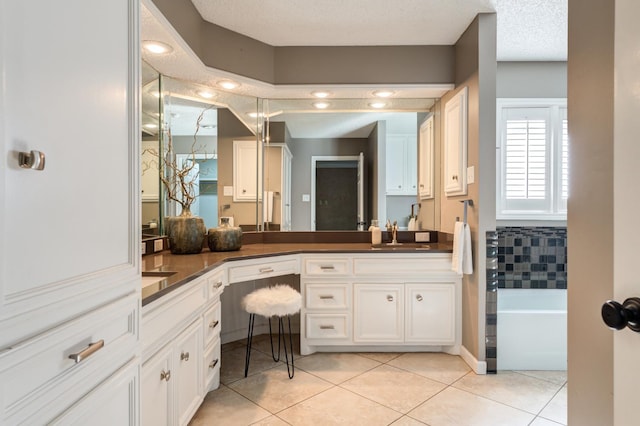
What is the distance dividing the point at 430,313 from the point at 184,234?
1.91 m

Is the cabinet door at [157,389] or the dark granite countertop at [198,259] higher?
the dark granite countertop at [198,259]

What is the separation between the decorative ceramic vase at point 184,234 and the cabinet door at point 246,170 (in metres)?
0.68

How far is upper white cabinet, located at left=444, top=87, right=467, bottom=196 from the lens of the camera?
2.52 metres

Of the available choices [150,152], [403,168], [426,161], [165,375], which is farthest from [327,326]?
[150,152]

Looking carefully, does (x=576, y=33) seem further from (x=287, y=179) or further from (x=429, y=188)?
(x=287, y=179)

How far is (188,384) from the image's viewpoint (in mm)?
1651

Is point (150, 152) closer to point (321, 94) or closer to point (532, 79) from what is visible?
point (321, 94)

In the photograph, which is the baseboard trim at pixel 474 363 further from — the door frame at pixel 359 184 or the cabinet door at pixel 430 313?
the door frame at pixel 359 184

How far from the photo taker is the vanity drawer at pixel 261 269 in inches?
87.7

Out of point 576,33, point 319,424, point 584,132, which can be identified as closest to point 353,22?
point 576,33

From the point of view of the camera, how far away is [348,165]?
125 inches

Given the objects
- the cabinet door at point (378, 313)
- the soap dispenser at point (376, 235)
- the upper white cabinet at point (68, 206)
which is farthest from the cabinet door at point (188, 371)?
the soap dispenser at point (376, 235)

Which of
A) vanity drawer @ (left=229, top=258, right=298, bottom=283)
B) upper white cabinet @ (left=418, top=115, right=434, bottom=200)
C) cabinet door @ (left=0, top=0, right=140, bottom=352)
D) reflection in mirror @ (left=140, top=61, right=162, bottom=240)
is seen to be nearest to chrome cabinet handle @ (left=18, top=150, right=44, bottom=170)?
cabinet door @ (left=0, top=0, right=140, bottom=352)

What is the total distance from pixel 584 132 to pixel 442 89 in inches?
77.1
